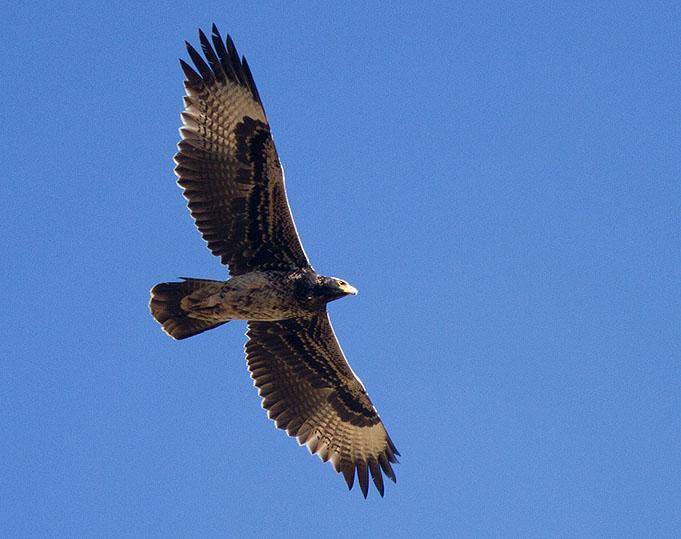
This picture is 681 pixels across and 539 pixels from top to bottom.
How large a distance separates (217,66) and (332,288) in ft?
8.28

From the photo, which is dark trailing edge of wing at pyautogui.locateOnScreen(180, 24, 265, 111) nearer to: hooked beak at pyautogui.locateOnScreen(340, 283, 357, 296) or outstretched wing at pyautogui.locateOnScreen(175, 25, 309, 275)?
outstretched wing at pyautogui.locateOnScreen(175, 25, 309, 275)

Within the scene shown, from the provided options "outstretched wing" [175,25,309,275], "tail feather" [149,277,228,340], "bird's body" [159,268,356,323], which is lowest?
"tail feather" [149,277,228,340]

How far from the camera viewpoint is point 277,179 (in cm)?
1245

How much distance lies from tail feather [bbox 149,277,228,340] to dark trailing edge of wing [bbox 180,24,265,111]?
1984 mm

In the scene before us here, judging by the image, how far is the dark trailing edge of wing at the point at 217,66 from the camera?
12547 millimetres

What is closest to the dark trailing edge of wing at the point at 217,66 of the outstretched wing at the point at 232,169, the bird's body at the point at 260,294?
the outstretched wing at the point at 232,169

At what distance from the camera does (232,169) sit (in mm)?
12523

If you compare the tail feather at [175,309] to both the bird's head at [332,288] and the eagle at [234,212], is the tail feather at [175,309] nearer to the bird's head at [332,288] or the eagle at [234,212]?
the eagle at [234,212]

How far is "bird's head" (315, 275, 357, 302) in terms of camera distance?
12477 millimetres

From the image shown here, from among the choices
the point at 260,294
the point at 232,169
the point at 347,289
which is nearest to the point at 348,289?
the point at 347,289

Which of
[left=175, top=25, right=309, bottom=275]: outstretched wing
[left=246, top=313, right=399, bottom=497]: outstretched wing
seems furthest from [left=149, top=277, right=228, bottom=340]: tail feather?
[left=246, top=313, right=399, bottom=497]: outstretched wing

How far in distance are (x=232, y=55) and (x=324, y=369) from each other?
3506mm

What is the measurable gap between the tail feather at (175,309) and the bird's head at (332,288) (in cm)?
109

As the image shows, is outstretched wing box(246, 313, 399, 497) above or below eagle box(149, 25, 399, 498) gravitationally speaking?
below
